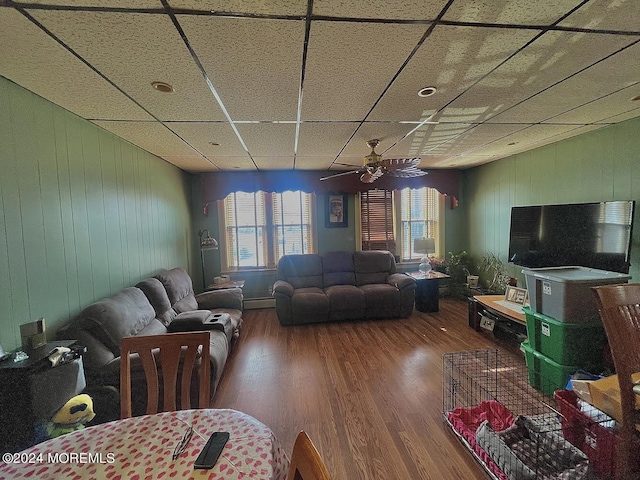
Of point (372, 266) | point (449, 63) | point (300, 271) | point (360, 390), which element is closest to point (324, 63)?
point (449, 63)

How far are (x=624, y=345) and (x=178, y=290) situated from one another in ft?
12.5

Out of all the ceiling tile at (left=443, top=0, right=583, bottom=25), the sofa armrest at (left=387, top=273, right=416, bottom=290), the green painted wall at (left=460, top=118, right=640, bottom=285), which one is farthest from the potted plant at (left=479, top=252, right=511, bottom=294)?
the ceiling tile at (left=443, top=0, right=583, bottom=25)

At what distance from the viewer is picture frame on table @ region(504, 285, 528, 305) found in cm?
355

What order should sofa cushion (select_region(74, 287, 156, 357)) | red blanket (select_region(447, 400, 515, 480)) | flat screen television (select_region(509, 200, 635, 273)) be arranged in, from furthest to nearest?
flat screen television (select_region(509, 200, 635, 273)) < sofa cushion (select_region(74, 287, 156, 357)) < red blanket (select_region(447, 400, 515, 480))

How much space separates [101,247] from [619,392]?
11.9 feet

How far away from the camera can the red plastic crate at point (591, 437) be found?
153 centimetres

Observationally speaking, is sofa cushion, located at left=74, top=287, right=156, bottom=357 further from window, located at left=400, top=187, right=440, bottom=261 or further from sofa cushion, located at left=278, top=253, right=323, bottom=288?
window, located at left=400, top=187, right=440, bottom=261

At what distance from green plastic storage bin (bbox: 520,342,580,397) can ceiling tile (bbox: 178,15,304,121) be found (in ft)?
9.56

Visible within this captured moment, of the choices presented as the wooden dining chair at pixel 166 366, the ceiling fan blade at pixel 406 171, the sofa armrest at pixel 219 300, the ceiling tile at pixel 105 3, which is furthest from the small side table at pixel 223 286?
the ceiling tile at pixel 105 3

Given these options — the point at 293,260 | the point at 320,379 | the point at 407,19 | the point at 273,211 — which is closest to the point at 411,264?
the point at 293,260

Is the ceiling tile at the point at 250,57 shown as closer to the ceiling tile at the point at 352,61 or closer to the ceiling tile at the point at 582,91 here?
the ceiling tile at the point at 352,61

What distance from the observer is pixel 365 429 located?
2111 millimetres

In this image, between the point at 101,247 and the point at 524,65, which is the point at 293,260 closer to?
the point at 101,247

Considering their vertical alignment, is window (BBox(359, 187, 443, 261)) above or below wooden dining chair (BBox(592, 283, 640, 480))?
above
